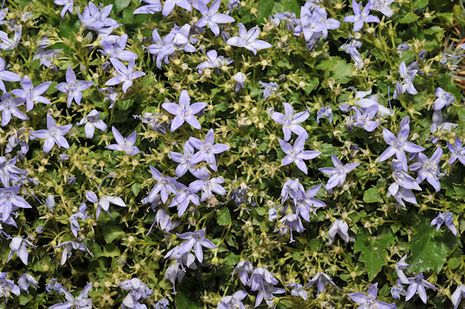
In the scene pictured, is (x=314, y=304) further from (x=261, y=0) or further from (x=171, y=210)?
(x=261, y=0)

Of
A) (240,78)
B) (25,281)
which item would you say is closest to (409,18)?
(240,78)

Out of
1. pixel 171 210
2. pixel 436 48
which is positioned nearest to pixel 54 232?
pixel 171 210

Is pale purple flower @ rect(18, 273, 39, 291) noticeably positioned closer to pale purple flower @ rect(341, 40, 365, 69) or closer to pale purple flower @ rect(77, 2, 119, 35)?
pale purple flower @ rect(77, 2, 119, 35)

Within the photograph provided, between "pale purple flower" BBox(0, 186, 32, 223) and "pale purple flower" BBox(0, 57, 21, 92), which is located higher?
"pale purple flower" BBox(0, 57, 21, 92)

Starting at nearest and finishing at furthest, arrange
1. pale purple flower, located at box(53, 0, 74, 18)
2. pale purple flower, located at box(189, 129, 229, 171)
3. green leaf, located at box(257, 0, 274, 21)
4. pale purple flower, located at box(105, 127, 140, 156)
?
1. pale purple flower, located at box(189, 129, 229, 171)
2. pale purple flower, located at box(105, 127, 140, 156)
3. pale purple flower, located at box(53, 0, 74, 18)
4. green leaf, located at box(257, 0, 274, 21)

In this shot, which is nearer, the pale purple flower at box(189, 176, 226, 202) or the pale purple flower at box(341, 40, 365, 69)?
the pale purple flower at box(189, 176, 226, 202)

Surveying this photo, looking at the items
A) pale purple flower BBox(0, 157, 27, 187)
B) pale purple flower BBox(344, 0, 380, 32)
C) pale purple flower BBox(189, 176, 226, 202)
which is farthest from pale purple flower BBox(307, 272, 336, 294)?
pale purple flower BBox(0, 157, 27, 187)
